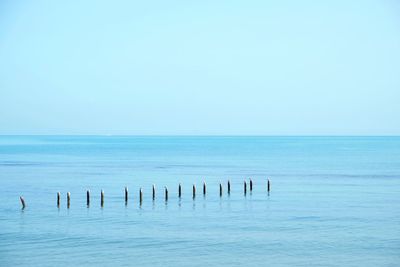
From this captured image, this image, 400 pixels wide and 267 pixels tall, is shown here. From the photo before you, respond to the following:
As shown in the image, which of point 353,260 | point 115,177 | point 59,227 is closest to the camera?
point 353,260

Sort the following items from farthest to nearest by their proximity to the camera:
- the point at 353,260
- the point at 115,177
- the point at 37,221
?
1. the point at 115,177
2. the point at 37,221
3. the point at 353,260

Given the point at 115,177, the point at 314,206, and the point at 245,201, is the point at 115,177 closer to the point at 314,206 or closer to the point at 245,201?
the point at 245,201

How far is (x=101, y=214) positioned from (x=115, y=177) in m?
32.7

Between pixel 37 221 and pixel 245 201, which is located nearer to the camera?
pixel 37 221

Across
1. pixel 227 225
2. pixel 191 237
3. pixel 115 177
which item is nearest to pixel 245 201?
pixel 227 225

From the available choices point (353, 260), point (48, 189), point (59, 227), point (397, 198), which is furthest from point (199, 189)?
point (353, 260)

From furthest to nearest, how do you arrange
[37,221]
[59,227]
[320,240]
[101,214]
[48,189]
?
[48,189]
[101,214]
[37,221]
[59,227]
[320,240]

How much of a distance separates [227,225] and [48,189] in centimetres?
2831

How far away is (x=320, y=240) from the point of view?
113ft

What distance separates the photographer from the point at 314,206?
4875cm

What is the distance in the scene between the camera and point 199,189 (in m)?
62.5

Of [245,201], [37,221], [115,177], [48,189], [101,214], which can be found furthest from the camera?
[115,177]

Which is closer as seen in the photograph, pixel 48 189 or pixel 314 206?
pixel 314 206

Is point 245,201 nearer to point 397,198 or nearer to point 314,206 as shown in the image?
point 314,206
